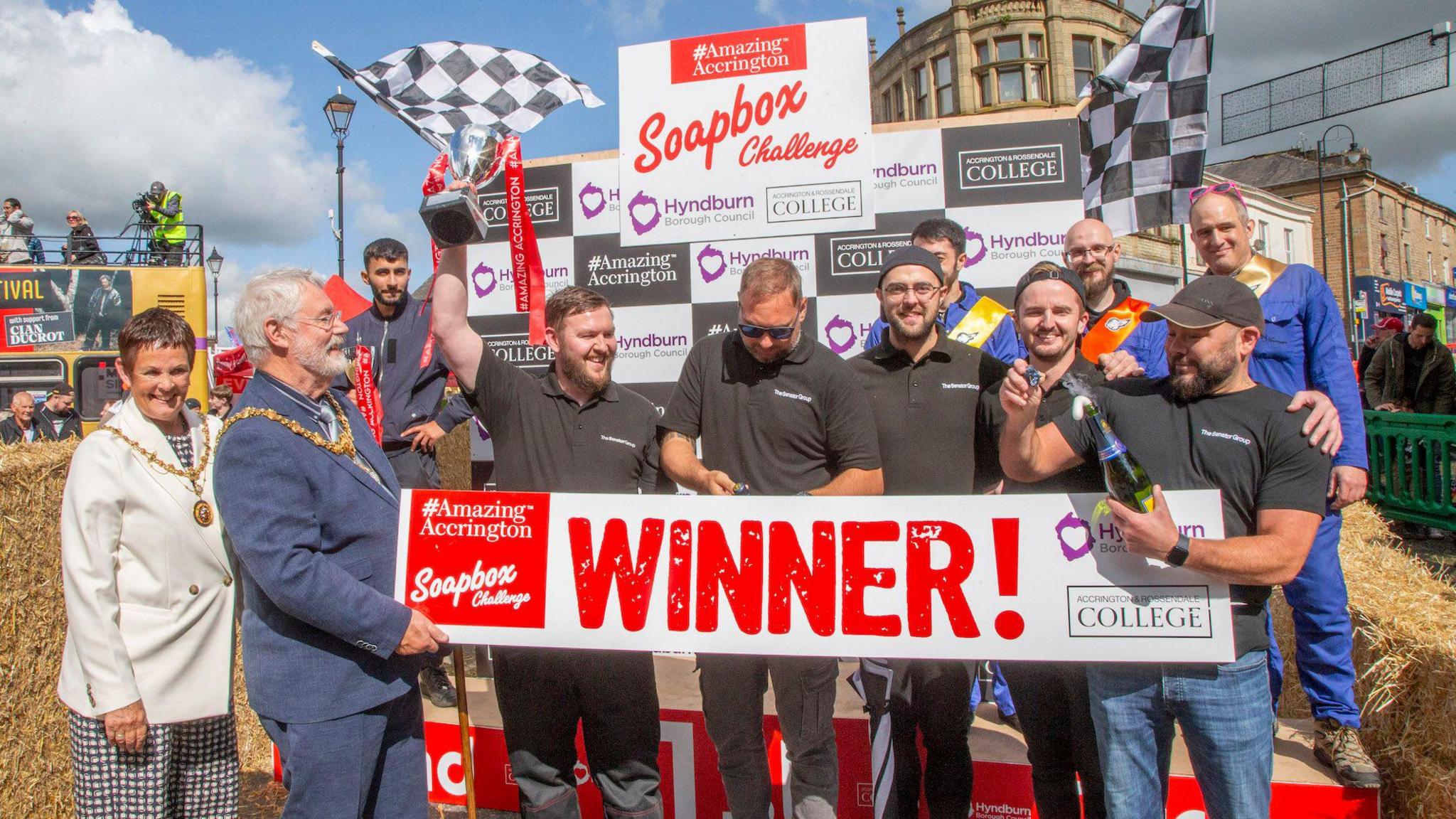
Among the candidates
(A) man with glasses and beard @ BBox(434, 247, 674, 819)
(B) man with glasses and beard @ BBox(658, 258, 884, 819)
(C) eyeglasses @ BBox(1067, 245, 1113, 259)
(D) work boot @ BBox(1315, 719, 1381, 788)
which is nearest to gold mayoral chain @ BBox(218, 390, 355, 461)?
(A) man with glasses and beard @ BBox(434, 247, 674, 819)

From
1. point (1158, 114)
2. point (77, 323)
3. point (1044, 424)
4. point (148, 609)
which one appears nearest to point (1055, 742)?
point (1044, 424)

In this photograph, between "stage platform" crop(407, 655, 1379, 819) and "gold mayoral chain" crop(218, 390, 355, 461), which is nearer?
"gold mayoral chain" crop(218, 390, 355, 461)

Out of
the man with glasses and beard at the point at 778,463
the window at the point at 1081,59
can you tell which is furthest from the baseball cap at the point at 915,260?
the window at the point at 1081,59

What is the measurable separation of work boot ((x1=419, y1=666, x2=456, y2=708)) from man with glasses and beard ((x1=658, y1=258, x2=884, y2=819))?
1.82m

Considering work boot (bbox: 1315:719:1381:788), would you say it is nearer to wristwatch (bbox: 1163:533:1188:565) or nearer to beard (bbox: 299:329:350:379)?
wristwatch (bbox: 1163:533:1188:565)

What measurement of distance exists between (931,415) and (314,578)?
1883mm

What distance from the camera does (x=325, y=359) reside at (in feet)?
7.29

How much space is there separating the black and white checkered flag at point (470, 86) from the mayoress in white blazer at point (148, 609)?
178 centimetres

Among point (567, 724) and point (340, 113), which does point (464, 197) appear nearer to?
point (567, 724)

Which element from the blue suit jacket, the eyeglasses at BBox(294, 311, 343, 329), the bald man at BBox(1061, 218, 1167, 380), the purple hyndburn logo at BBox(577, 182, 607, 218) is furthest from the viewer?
the purple hyndburn logo at BBox(577, 182, 607, 218)

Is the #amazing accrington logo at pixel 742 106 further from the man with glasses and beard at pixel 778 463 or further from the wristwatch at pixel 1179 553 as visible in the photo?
the wristwatch at pixel 1179 553

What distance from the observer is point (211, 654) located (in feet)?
7.81

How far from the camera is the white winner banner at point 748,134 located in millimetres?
4562

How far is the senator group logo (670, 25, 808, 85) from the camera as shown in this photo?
4570 millimetres
